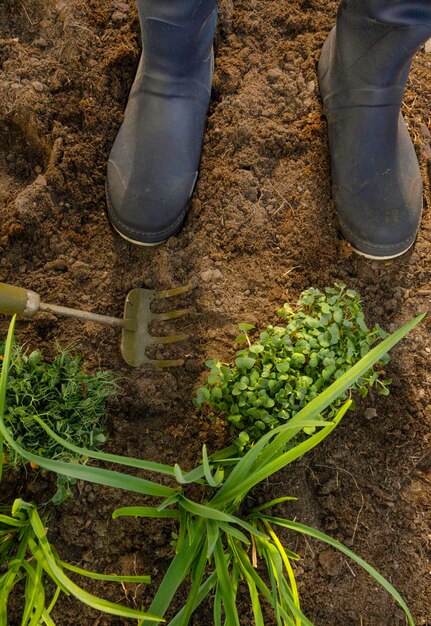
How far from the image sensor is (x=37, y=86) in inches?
66.4

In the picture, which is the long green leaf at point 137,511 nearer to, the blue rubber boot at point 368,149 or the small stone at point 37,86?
the blue rubber boot at point 368,149

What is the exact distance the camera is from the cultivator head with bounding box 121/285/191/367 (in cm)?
155

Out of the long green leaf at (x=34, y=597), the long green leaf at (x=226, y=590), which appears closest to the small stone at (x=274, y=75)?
the long green leaf at (x=226, y=590)

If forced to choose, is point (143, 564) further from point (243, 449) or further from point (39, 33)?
point (39, 33)

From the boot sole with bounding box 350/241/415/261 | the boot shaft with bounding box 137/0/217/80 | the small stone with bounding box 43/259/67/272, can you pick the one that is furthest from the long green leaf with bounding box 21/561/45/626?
the boot shaft with bounding box 137/0/217/80

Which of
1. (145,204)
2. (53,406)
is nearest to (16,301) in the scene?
(53,406)

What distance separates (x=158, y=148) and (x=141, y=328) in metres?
0.54

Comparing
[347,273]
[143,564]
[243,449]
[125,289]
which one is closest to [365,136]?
[347,273]

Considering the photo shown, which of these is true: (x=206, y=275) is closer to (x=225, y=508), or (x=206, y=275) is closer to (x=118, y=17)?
(x=225, y=508)

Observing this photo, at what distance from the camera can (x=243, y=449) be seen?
1.41 m

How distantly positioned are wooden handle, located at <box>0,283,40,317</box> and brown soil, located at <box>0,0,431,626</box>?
32 cm

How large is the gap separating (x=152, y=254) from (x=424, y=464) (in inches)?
41.5

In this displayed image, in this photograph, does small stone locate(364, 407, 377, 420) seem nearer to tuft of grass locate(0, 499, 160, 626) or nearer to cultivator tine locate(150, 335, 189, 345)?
cultivator tine locate(150, 335, 189, 345)

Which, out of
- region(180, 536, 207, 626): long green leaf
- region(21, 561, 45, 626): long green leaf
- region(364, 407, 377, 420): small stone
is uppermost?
region(180, 536, 207, 626): long green leaf
